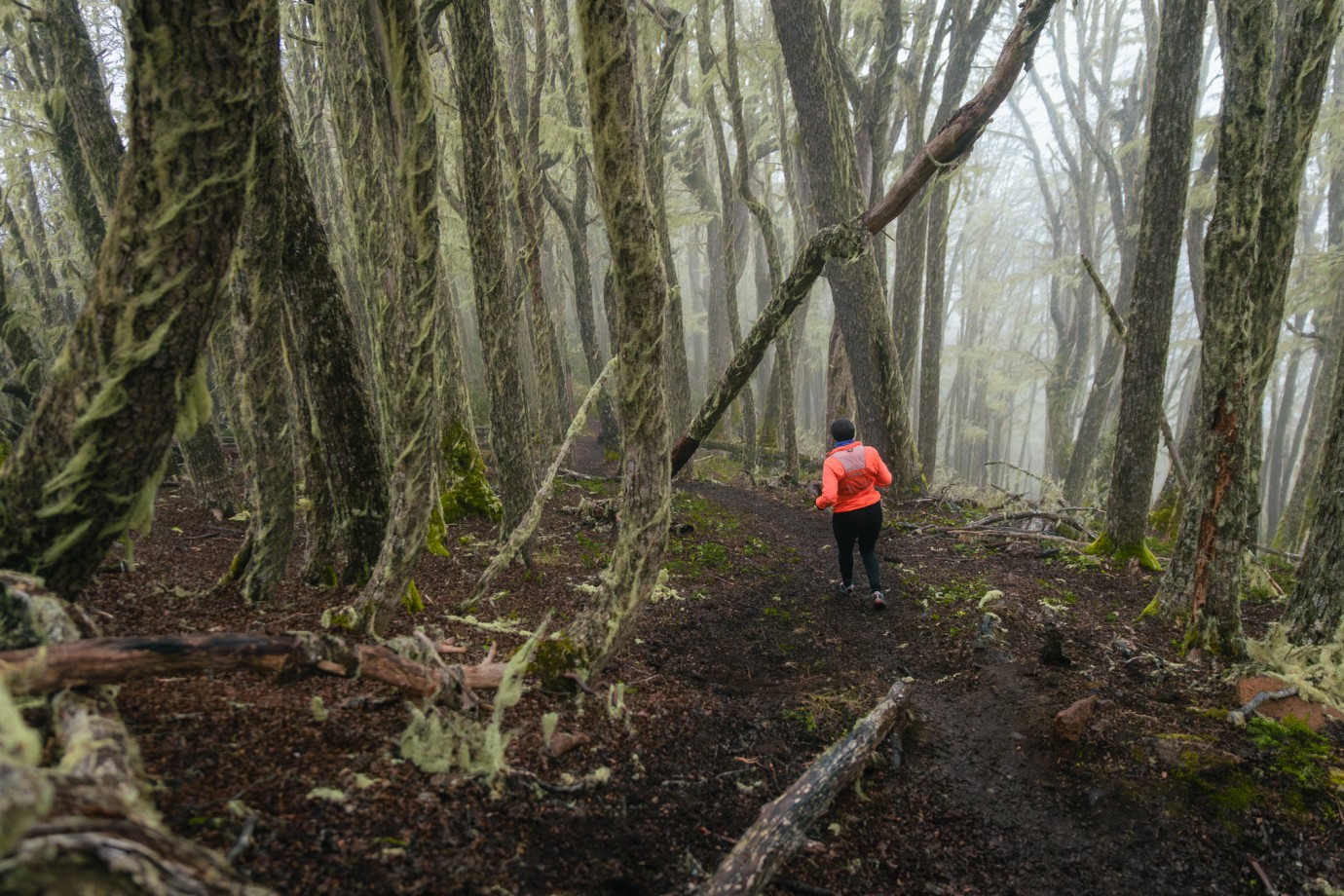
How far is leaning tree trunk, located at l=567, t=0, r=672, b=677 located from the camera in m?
3.08

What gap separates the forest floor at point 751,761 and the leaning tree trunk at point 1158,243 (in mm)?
1644

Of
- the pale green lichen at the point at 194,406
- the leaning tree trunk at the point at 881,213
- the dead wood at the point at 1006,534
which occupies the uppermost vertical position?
the leaning tree trunk at the point at 881,213

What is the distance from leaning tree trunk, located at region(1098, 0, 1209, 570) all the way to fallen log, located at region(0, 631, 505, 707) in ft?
23.9

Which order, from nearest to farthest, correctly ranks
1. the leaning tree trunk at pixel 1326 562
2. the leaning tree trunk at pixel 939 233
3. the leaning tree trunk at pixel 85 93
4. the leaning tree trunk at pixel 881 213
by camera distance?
1. the leaning tree trunk at pixel 1326 562
2. the leaning tree trunk at pixel 881 213
3. the leaning tree trunk at pixel 85 93
4. the leaning tree trunk at pixel 939 233

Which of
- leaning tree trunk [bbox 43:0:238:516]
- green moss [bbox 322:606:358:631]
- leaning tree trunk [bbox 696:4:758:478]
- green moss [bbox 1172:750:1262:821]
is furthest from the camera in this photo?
leaning tree trunk [bbox 696:4:758:478]

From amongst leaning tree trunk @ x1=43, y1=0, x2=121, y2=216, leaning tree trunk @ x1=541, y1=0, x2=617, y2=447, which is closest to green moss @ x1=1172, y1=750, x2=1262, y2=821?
leaning tree trunk @ x1=43, y1=0, x2=121, y2=216

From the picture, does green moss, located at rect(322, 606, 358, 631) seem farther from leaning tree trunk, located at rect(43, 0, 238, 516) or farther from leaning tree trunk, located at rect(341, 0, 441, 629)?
leaning tree trunk, located at rect(43, 0, 238, 516)

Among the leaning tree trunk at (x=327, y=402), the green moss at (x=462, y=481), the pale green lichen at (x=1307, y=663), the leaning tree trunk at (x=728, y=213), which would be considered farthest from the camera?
the leaning tree trunk at (x=728, y=213)

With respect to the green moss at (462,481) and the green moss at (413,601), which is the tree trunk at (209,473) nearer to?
the green moss at (462,481)

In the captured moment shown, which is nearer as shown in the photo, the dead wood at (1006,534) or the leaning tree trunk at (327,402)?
the leaning tree trunk at (327,402)

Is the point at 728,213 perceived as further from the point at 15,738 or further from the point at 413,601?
the point at 15,738

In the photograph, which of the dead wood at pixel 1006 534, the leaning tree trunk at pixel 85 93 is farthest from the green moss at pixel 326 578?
the dead wood at pixel 1006 534

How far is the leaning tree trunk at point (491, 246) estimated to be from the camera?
534 centimetres

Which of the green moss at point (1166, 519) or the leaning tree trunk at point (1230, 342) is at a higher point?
the leaning tree trunk at point (1230, 342)
